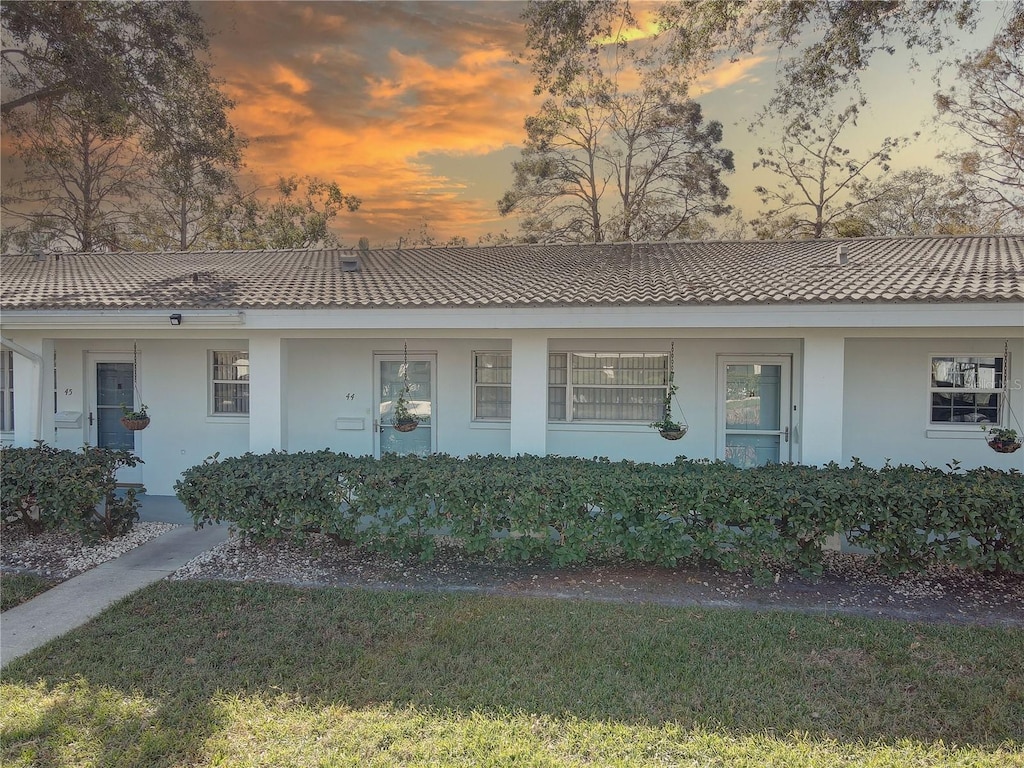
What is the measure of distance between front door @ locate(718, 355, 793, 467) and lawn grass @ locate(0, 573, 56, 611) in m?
8.47

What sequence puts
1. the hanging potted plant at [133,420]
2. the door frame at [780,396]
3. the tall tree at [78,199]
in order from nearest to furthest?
the hanging potted plant at [133,420] → the door frame at [780,396] → the tall tree at [78,199]

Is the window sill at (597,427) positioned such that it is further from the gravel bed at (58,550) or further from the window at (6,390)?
the window at (6,390)

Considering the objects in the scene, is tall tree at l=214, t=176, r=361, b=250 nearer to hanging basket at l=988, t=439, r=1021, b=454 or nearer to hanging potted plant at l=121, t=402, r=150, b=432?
hanging potted plant at l=121, t=402, r=150, b=432

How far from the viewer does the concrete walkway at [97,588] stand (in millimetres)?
5172

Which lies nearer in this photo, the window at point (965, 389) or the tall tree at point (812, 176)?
the window at point (965, 389)

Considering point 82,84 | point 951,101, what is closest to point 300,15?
point 82,84

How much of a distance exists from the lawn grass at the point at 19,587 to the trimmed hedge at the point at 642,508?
1516mm

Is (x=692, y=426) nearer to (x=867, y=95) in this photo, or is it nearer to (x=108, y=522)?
(x=108, y=522)

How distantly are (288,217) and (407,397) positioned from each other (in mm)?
20331

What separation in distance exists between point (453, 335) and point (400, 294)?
100 centimetres

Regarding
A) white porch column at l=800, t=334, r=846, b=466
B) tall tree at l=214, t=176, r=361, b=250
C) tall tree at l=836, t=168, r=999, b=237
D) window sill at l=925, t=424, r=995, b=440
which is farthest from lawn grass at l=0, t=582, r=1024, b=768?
tall tree at l=214, t=176, r=361, b=250

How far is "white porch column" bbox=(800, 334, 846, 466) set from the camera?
291 inches

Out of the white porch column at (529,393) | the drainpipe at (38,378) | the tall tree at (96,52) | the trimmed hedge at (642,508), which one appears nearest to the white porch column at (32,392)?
the drainpipe at (38,378)

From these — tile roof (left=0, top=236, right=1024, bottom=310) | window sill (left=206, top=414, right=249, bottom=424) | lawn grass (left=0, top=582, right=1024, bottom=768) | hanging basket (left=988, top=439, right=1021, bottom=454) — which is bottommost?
lawn grass (left=0, top=582, right=1024, bottom=768)
